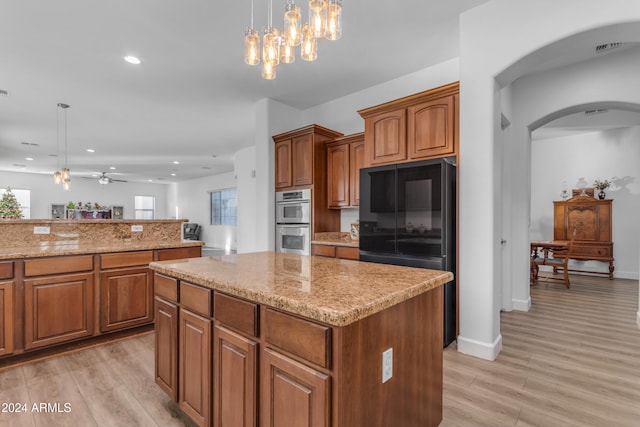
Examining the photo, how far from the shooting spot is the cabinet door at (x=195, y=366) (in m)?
1.51

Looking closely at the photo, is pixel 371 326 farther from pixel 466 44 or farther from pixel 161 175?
pixel 161 175

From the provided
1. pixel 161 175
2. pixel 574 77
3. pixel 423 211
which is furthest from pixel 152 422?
pixel 161 175

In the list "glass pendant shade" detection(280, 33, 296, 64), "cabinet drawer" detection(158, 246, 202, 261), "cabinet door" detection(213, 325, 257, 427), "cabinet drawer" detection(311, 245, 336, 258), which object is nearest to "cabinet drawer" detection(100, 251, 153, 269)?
"cabinet drawer" detection(158, 246, 202, 261)

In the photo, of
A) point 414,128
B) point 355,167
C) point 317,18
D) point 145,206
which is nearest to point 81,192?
point 145,206

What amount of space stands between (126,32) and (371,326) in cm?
334

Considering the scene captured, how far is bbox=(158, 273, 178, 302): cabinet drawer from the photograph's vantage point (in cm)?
176

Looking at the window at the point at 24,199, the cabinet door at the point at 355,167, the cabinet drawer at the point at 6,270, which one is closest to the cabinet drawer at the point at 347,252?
the cabinet door at the point at 355,167

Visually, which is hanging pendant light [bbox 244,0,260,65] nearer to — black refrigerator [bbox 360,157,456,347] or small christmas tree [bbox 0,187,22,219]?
black refrigerator [bbox 360,157,456,347]

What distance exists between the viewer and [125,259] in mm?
2992

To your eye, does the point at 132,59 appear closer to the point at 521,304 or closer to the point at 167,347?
the point at 167,347

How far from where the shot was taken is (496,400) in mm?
2006

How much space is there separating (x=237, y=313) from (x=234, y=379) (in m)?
0.28

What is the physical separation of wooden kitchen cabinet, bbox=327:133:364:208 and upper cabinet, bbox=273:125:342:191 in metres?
0.13

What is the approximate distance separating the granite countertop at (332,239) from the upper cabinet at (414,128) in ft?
3.19
